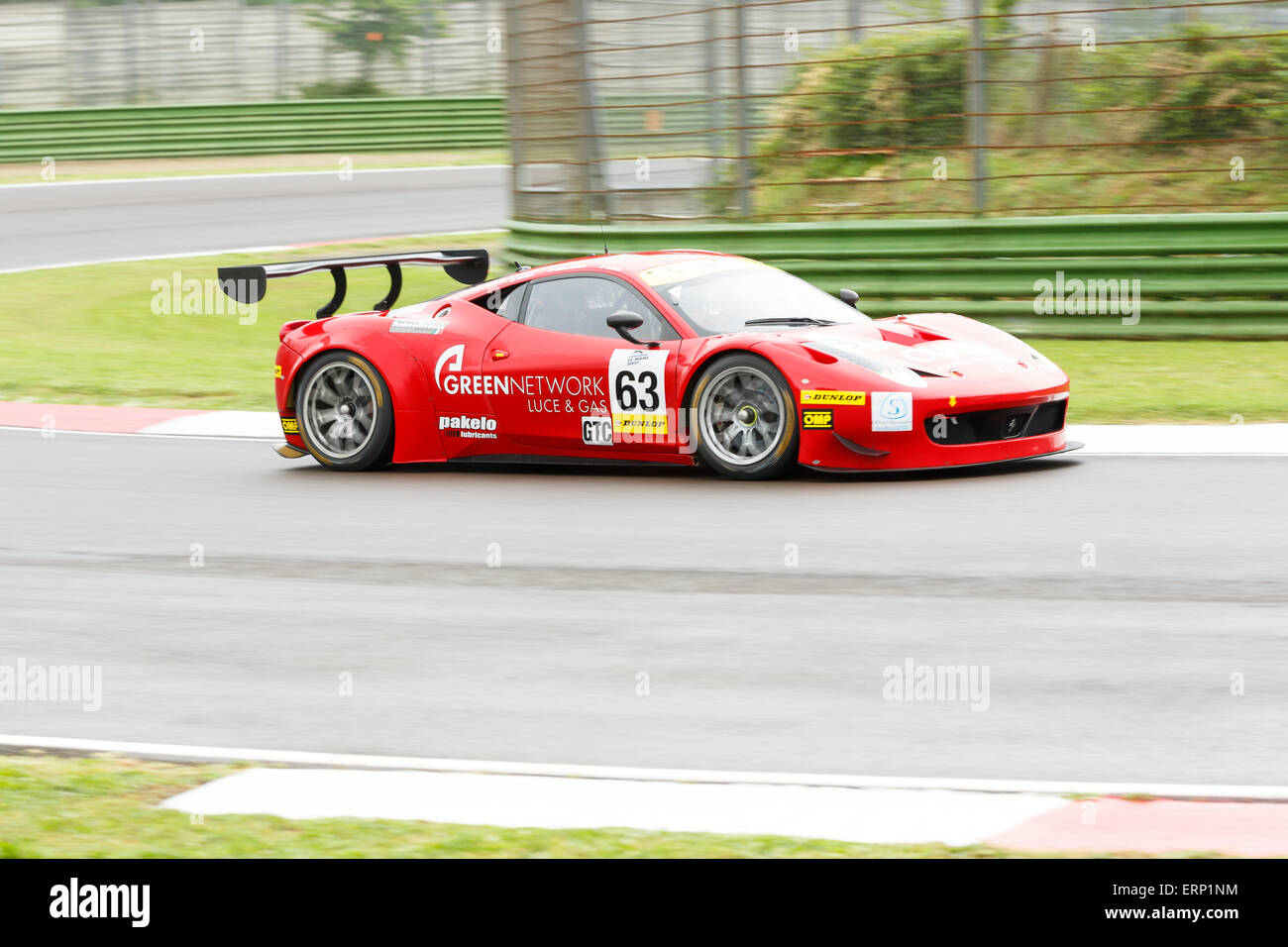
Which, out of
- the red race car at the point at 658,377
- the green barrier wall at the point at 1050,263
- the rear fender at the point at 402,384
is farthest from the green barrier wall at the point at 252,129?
the rear fender at the point at 402,384

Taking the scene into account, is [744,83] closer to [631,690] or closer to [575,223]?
[575,223]

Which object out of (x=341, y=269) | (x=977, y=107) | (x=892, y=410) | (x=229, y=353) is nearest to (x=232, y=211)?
(x=229, y=353)

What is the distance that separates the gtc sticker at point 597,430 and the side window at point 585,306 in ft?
1.61

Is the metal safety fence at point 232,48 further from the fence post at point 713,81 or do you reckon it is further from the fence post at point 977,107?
the fence post at point 977,107

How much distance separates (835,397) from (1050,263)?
6.00 metres

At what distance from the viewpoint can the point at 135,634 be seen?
7.39 m

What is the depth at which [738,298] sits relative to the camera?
1072 cm

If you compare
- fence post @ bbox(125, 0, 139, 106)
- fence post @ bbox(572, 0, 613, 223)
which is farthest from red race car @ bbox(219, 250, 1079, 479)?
fence post @ bbox(125, 0, 139, 106)

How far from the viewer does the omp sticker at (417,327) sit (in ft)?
36.6

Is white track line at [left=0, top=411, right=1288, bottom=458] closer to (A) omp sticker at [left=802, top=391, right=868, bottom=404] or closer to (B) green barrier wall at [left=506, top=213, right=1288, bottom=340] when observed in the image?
(A) omp sticker at [left=802, top=391, right=868, bottom=404]

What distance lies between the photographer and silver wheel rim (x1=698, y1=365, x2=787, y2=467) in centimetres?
1002

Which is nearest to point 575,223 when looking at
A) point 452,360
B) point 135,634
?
point 452,360

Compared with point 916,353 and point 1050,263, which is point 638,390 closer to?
point 916,353
